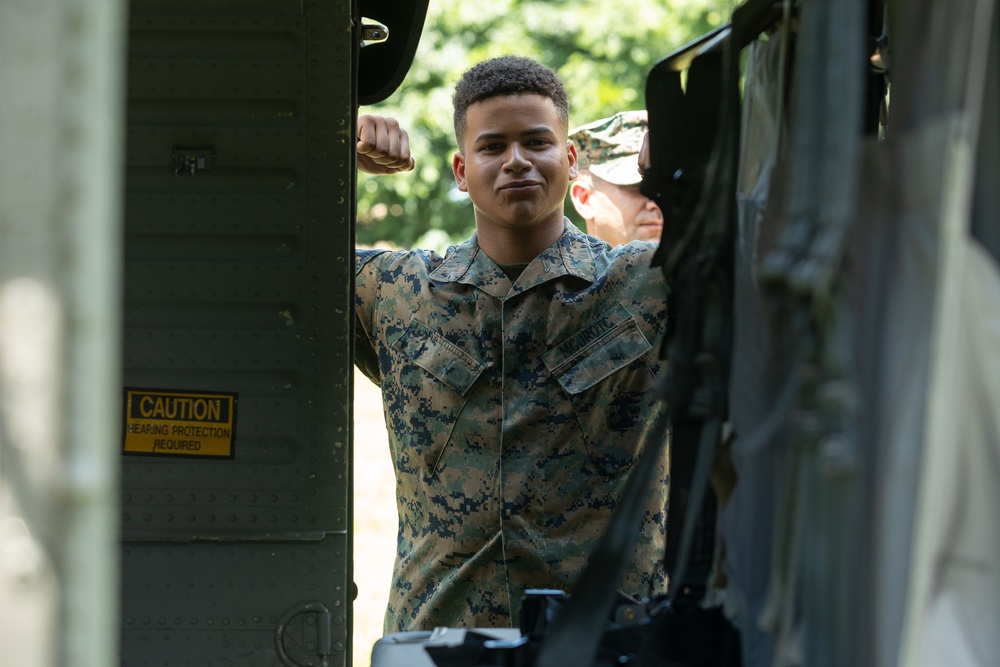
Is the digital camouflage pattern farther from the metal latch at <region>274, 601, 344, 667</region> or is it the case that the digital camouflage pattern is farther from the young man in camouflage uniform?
the metal latch at <region>274, 601, 344, 667</region>

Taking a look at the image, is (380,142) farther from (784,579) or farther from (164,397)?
(784,579)

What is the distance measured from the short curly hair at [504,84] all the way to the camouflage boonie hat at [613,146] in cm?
145

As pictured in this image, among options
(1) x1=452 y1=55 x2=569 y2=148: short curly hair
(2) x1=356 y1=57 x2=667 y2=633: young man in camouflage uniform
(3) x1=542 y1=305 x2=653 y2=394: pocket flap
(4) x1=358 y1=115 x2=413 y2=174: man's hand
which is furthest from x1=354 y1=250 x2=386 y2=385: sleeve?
(3) x1=542 y1=305 x2=653 y2=394: pocket flap

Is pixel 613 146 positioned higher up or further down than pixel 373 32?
higher up

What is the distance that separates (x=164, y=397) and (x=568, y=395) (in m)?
0.96

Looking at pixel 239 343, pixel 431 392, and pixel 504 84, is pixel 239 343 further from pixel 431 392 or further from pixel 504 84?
pixel 504 84

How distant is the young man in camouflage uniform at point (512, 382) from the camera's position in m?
2.73

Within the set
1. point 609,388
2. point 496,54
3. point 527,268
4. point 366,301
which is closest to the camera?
point 609,388

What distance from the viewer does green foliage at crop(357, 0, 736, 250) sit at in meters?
12.3

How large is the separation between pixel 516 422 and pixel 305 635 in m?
0.74

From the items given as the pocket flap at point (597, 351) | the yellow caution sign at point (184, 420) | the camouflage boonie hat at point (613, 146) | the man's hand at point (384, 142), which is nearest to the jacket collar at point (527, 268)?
the pocket flap at point (597, 351)

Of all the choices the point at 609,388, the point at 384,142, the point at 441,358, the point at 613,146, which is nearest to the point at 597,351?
the point at 609,388

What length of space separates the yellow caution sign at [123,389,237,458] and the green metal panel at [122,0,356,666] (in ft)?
0.06

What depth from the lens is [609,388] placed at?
9.00 feet
